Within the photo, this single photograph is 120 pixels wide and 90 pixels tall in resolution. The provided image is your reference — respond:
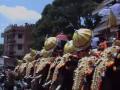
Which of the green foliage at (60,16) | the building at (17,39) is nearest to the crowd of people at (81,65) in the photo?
the green foliage at (60,16)

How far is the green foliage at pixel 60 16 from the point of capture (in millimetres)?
44878

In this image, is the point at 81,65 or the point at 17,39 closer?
the point at 81,65

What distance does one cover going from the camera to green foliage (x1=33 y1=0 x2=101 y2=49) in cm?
4488

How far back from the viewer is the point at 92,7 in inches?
1768

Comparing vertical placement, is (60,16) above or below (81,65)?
above

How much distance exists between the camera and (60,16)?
155 feet

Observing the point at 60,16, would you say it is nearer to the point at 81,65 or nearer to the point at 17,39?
the point at 81,65

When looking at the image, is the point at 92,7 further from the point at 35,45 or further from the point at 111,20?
the point at 111,20

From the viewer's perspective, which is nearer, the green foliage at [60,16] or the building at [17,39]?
the green foliage at [60,16]

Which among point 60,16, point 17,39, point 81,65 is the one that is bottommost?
point 17,39

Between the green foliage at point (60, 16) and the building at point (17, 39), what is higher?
the green foliage at point (60, 16)

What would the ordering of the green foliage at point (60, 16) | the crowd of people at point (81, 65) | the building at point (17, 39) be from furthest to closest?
1. the building at point (17, 39)
2. the green foliage at point (60, 16)
3. the crowd of people at point (81, 65)

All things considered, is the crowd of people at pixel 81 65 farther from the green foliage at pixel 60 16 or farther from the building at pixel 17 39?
the building at pixel 17 39

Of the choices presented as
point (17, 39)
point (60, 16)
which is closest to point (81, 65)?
point (60, 16)
